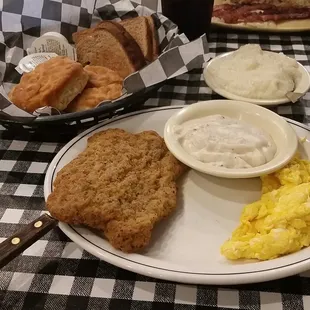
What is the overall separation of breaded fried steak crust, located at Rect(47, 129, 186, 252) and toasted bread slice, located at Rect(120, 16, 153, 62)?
0.55 meters

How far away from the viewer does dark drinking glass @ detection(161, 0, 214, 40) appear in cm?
192

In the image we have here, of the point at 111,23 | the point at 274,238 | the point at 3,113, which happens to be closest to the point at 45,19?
the point at 111,23

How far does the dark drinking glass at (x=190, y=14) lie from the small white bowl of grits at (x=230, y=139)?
704 mm

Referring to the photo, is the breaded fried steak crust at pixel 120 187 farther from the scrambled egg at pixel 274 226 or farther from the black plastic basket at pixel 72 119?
the scrambled egg at pixel 274 226

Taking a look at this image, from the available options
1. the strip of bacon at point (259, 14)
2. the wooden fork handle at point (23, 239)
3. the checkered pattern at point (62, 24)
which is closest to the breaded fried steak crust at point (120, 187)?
the wooden fork handle at point (23, 239)

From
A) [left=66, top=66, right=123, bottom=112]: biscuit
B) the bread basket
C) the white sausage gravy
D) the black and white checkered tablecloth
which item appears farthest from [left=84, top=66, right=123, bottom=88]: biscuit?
the black and white checkered tablecloth

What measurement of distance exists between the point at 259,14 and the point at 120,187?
58.7 inches

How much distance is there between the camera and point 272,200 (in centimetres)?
107

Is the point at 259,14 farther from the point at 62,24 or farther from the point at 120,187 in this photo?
the point at 120,187

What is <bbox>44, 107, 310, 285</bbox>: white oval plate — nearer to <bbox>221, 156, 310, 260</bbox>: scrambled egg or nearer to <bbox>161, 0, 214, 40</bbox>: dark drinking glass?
<bbox>221, 156, 310, 260</bbox>: scrambled egg

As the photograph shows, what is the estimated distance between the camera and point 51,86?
1.40m

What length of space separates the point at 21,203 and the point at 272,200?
0.66 meters

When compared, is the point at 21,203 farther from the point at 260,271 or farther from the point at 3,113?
the point at 260,271

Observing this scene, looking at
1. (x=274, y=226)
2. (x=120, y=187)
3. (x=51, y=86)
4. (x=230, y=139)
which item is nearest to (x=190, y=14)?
(x=51, y=86)
